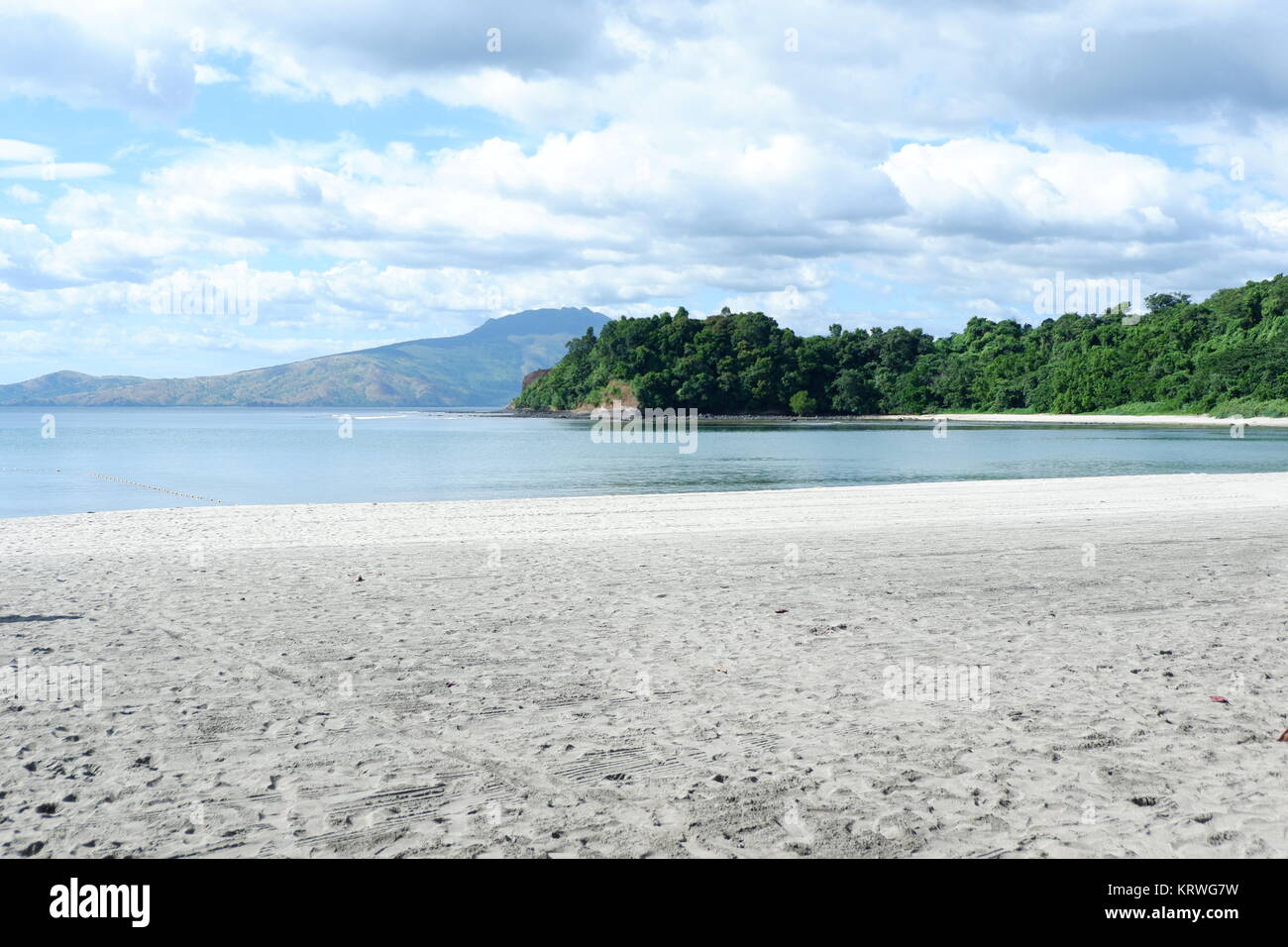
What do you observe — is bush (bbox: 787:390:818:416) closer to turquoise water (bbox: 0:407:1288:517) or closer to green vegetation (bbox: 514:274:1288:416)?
green vegetation (bbox: 514:274:1288:416)

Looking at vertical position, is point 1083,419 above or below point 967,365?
below

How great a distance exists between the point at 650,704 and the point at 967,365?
535ft

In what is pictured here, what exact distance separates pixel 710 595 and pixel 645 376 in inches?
6234

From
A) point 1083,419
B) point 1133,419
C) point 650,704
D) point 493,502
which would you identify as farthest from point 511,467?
point 1083,419

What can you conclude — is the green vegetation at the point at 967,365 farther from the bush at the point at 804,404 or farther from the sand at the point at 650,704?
the sand at the point at 650,704

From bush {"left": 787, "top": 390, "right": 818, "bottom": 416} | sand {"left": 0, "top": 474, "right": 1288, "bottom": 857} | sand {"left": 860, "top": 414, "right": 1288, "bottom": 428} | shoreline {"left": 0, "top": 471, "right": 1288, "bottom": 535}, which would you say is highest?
bush {"left": 787, "top": 390, "right": 818, "bottom": 416}

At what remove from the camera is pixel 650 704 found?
663cm

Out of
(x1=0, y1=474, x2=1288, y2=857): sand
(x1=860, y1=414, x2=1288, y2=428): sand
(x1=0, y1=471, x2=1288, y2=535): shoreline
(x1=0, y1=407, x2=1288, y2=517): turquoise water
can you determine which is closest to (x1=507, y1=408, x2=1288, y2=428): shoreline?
(x1=860, y1=414, x2=1288, y2=428): sand

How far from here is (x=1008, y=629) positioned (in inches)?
356

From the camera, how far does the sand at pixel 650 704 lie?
4594 mm

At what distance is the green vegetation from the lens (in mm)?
118375

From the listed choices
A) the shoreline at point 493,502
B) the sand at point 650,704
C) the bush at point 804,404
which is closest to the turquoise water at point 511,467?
the shoreline at point 493,502

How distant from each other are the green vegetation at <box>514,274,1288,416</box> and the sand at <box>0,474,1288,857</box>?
362 feet

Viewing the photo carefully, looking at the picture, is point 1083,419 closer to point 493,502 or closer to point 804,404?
point 804,404
